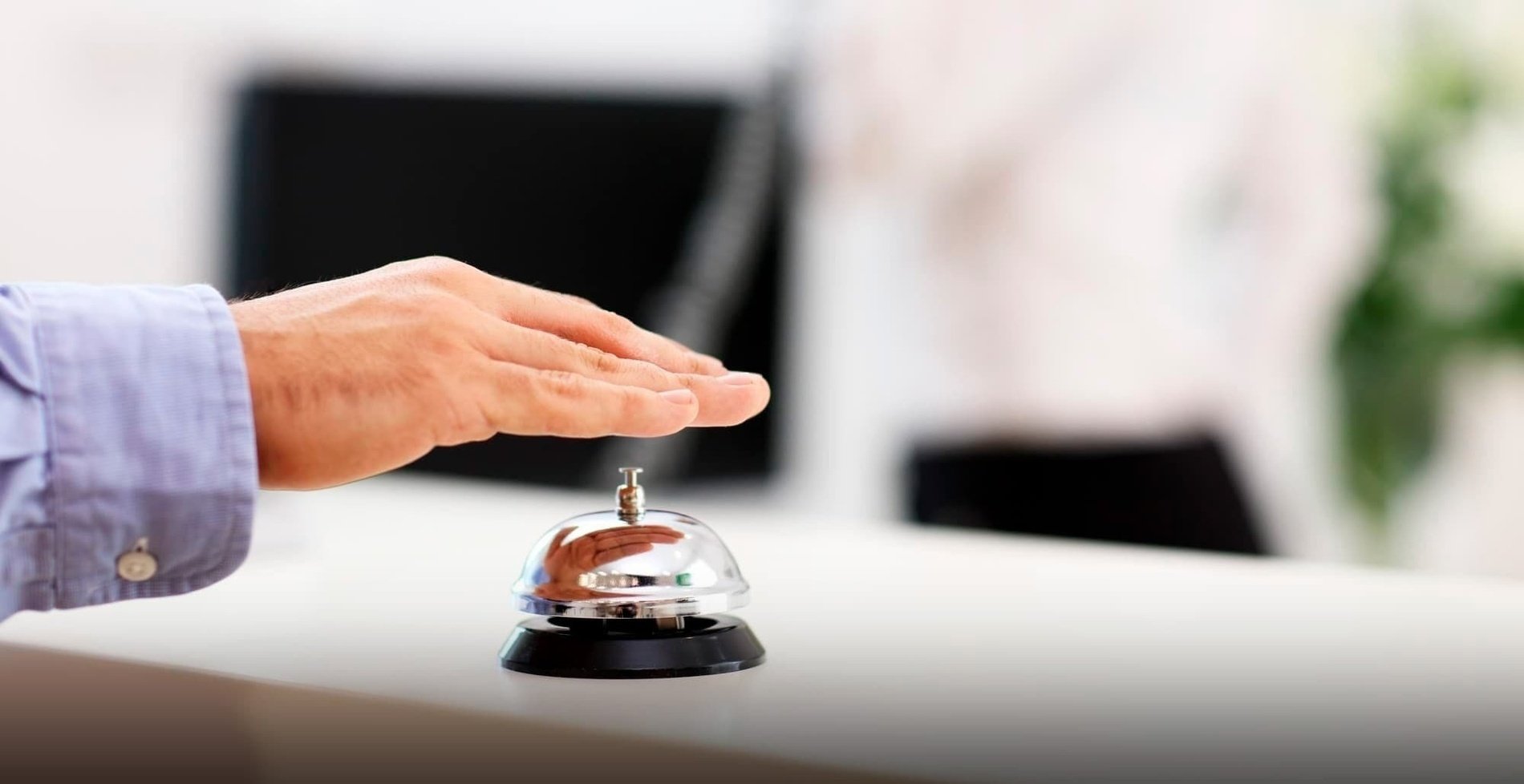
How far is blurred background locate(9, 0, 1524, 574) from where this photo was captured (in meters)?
2.10

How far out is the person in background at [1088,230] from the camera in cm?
206

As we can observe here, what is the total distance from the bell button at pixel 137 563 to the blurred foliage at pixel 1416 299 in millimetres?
3169

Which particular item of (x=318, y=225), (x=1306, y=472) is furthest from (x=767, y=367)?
(x=1306, y=472)

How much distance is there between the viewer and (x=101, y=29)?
3137 mm

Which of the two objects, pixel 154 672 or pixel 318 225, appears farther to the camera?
pixel 318 225

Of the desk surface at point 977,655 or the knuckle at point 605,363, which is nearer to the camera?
the desk surface at point 977,655

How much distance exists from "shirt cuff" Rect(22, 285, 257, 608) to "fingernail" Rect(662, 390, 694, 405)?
154 mm

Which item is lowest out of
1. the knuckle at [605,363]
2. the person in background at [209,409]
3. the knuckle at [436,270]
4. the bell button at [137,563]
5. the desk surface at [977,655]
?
the desk surface at [977,655]

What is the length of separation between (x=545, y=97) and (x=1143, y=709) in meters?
2.18

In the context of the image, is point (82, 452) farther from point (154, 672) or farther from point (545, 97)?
point (545, 97)

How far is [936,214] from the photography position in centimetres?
232

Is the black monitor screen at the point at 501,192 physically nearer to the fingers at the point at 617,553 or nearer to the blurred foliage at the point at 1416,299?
the blurred foliage at the point at 1416,299

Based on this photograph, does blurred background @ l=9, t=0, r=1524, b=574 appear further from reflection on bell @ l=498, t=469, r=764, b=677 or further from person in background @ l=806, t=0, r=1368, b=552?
reflection on bell @ l=498, t=469, r=764, b=677

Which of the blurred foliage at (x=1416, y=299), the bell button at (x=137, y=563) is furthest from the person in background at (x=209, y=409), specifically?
the blurred foliage at (x=1416, y=299)
